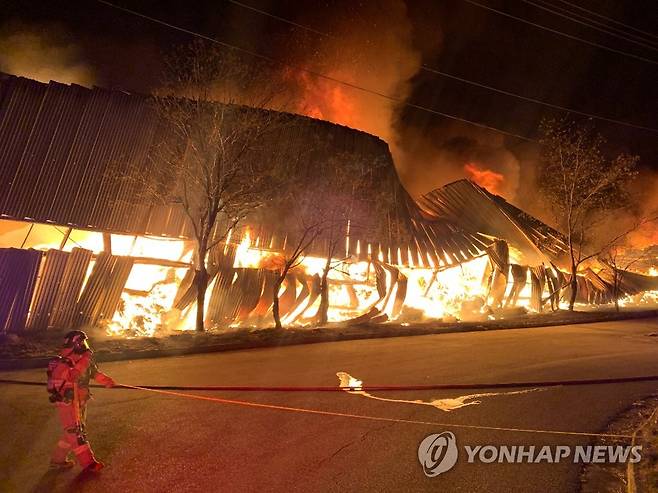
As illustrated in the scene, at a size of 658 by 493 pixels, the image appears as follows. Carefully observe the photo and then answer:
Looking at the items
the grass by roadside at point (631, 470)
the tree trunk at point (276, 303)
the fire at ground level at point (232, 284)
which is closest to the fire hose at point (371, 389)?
the grass by roadside at point (631, 470)

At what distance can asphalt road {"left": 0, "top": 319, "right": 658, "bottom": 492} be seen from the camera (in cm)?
401

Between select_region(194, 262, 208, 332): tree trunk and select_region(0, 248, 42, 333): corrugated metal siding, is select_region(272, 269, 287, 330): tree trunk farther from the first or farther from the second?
select_region(0, 248, 42, 333): corrugated metal siding

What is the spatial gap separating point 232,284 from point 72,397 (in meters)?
10.5

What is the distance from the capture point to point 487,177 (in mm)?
44188

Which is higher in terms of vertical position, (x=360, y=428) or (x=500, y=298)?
(x=500, y=298)

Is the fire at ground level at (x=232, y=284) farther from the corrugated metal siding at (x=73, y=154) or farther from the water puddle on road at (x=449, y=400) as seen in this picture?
the water puddle on road at (x=449, y=400)

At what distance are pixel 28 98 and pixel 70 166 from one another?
252 cm

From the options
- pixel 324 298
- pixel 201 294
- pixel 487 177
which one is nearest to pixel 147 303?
pixel 201 294

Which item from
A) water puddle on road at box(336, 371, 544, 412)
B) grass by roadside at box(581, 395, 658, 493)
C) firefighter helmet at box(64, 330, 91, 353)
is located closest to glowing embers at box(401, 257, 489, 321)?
water puddle on road at box(336, 371, 544, 412)

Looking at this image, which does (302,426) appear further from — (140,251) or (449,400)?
(140,251)

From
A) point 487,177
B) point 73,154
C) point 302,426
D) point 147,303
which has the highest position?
point 487,177

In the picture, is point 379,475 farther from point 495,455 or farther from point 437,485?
point 495,455

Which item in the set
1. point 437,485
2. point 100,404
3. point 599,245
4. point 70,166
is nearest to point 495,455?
point 437,485

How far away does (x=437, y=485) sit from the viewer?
13.0 ft
